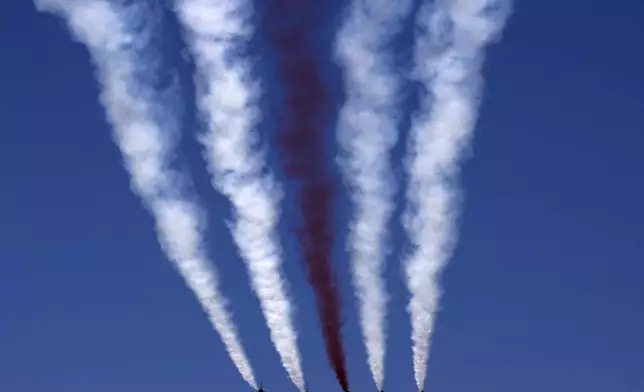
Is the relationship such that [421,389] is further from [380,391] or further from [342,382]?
[342,382]

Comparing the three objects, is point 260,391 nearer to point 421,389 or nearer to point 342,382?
point 342,382

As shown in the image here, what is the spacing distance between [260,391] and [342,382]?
10931 millimetres

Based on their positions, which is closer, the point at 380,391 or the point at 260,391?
the point at 380,391

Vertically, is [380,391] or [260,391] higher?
[260,391]

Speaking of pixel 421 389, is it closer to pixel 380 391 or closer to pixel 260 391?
pixel 380 391

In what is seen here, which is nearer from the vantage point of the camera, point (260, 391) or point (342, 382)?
point (342, 382)

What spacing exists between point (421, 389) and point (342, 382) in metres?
6.04

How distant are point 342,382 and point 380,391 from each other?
132 inches

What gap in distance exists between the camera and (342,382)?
2895cm

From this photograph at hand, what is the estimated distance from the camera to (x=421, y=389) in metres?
28.8

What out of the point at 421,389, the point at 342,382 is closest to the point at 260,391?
the point at 342,382

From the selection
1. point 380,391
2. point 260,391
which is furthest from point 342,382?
point 260,391

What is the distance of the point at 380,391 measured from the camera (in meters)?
29.8

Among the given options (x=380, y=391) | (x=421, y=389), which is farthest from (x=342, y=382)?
(x=421, y=389)
